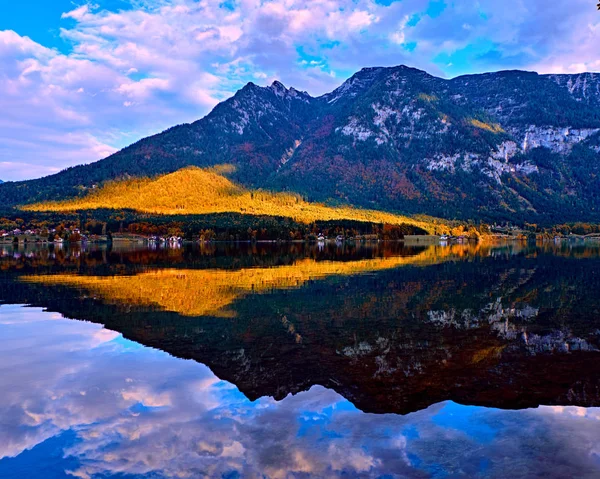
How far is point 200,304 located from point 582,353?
23.7 meters

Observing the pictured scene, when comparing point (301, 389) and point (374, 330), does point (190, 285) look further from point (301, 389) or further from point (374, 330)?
point (301, 389)

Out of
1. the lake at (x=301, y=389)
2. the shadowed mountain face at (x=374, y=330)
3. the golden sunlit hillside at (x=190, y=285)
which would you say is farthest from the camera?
the golden sunlit hillside at (x=190, y=285)

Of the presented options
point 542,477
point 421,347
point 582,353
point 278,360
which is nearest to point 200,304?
point 278,360

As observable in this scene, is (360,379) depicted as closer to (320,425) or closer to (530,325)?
(320,425)

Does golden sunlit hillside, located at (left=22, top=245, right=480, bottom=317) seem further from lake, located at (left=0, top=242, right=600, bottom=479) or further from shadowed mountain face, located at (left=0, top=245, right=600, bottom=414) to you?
lake, located at (left=0, top=242, right=600, bottom=479)

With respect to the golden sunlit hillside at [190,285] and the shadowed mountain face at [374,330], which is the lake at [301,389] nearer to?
the shadowed mountain face at [374,330]

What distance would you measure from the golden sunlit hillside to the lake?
742mm

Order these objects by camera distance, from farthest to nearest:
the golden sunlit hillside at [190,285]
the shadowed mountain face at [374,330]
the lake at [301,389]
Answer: the golden sunlit hillside at [190,285] < the shadowed mountain face at [374,330] < the lake at [301,389]

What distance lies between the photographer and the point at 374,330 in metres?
25.5

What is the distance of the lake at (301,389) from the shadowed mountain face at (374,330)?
0.12 meters

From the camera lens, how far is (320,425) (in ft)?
44.1

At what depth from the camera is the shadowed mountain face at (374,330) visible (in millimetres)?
16516

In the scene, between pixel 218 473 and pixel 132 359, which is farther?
pixel 132 359

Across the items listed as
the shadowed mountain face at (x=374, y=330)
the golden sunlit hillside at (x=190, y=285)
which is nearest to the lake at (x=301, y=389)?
the shadowed mountain face at (x=374, y=330)
